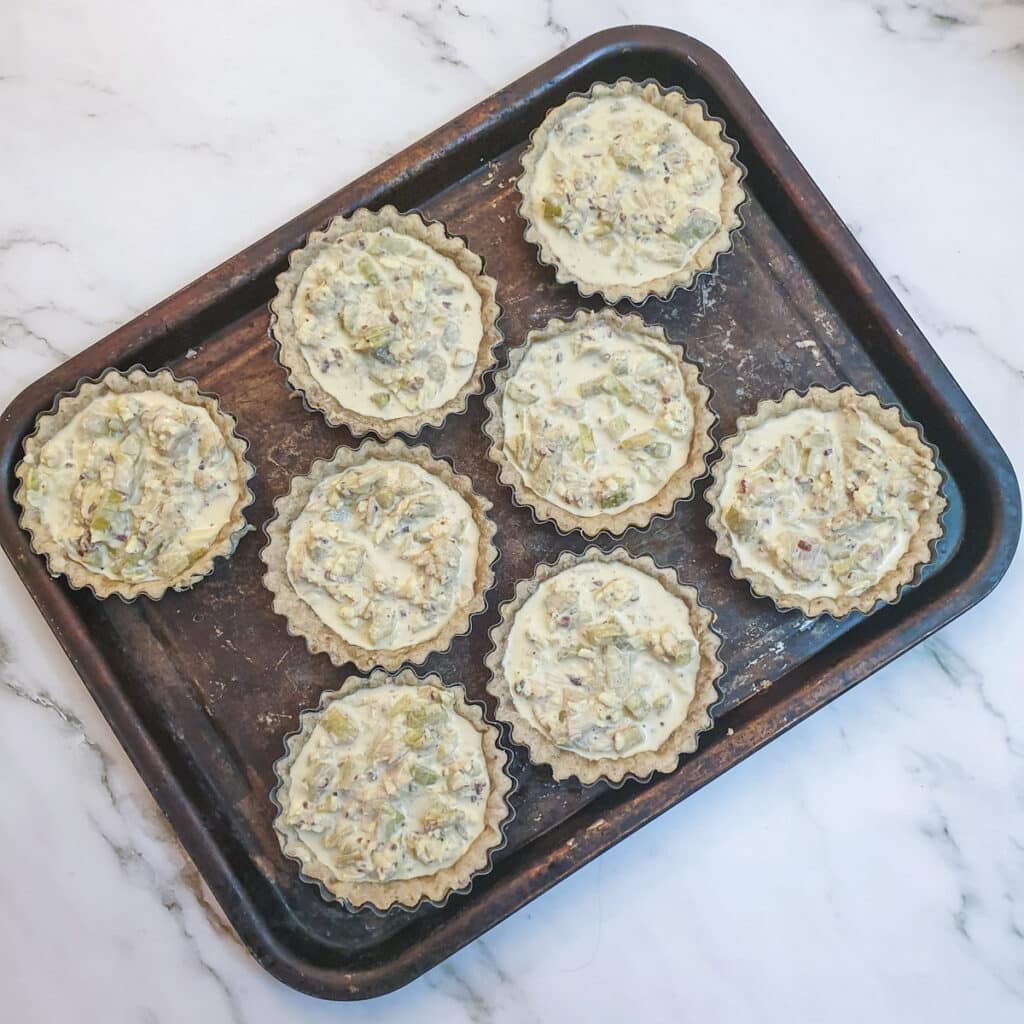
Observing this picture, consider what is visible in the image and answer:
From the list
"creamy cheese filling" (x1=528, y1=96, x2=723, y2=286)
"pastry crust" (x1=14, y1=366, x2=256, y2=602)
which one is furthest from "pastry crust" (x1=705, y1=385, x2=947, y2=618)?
"pastry crust" (x1=14, y1=366, x2=256, y2=602)

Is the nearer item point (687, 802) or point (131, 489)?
point (131, 489)

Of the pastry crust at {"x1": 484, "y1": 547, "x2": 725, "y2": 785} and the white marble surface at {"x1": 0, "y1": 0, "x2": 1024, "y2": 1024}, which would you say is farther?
the white marble surface at {"x1": 0, "y1": 0, "x2": 1024, "y2": 1024}

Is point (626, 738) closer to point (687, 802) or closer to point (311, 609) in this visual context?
point (687, 802)

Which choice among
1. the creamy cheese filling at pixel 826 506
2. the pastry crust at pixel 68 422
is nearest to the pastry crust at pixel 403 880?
the pastry crust at pixel 68 422

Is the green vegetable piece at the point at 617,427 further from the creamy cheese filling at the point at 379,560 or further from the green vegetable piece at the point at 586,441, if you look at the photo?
the creamy cheese filling at the point at 379,560

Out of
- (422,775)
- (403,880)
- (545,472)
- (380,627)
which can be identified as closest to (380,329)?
(545,472)

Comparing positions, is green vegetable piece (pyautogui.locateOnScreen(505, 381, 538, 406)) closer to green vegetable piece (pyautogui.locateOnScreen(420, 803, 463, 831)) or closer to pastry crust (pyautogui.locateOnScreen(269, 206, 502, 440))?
pastry crust (pyautogui.locateOnScreen(269, 206, 502, 440))
